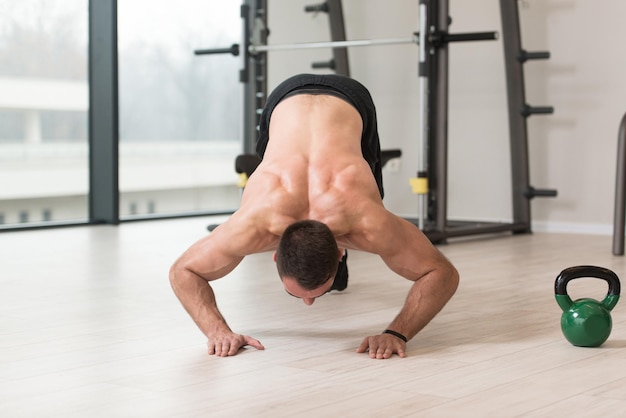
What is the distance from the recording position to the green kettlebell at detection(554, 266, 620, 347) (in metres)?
2.28

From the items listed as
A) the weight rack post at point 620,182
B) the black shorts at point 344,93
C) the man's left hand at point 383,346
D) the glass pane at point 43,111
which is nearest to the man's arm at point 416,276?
the man's left hand at point 383,346

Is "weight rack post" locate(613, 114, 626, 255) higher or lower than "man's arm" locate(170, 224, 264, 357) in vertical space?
higher

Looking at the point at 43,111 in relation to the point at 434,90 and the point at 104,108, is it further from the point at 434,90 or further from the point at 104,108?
the point at 434,90

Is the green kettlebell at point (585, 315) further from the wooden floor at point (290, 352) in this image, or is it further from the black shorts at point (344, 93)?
the black shorts at point (344, 93)

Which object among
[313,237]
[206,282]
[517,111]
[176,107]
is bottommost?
[206,282]

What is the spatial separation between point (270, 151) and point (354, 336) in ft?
1.80

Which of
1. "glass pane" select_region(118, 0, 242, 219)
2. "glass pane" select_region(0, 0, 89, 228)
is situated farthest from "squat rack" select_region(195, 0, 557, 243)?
"glass pane" select_region(0, 0, 89, 228)

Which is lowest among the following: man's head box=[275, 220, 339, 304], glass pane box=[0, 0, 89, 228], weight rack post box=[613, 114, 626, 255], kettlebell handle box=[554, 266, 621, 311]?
kettlebell handle box=[554, 266, 621, 311]

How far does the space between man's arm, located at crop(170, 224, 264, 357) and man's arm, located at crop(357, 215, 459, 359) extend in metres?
→ 0.33

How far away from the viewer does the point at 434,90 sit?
15.5 ft

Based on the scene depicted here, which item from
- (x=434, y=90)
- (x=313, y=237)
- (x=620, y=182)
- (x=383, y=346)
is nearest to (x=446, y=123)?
(x=434, y=90)

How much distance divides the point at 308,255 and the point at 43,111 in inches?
157

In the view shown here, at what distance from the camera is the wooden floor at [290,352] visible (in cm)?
179

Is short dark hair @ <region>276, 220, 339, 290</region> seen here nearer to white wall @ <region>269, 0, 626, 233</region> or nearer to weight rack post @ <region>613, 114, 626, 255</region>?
weight rack post @ <region>613, 114, 626, 255</region>
